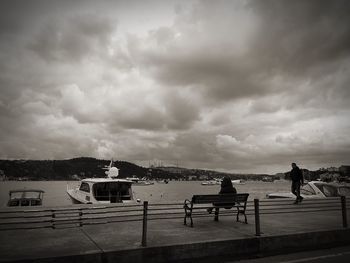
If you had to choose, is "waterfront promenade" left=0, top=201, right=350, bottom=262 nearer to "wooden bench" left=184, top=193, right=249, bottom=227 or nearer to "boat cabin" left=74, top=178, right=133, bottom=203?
"wooden bench" left=184, top=193, right=249, bottom=227

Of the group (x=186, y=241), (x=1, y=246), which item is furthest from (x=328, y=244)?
(x=1, y=246)

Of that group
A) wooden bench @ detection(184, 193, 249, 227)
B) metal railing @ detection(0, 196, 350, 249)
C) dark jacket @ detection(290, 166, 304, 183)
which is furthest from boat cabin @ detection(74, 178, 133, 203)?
wooden bench @ detection(184, 193, 249, 227)

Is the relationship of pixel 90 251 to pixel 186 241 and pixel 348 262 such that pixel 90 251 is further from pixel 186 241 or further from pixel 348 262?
pixel 348 262

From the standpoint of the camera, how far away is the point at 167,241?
709 centimetres

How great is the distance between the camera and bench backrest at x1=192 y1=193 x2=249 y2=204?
29.4 feet

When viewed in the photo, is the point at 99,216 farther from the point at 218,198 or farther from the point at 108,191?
the point at 108,191

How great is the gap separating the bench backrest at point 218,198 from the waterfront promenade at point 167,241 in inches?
27.4

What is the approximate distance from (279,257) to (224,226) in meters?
2.34

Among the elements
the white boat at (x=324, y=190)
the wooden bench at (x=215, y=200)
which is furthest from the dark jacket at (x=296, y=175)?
the wooden bench at (x=215, y=200)

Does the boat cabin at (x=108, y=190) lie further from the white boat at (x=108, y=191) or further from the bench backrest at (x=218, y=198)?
the bench backrest at (x=218, y=198)

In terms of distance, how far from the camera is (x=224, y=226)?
9.16m

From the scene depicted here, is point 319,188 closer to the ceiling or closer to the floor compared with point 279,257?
closer to the ceiling

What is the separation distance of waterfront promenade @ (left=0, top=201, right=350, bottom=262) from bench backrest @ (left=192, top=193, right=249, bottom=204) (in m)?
0.70

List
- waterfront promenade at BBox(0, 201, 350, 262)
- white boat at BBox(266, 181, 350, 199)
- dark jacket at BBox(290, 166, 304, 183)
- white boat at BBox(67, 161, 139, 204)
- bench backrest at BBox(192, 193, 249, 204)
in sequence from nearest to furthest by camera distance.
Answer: waterfront promenade at BBox(0, 201, 350, 262) → bench backrest at BBox(192, 193, 249, 204) → dark jacket at BBox(290, 166, 304, 183) → white boat at BBox(266, 181, 350, 199) → white boat at BBox(67, 161, 139, 204)
